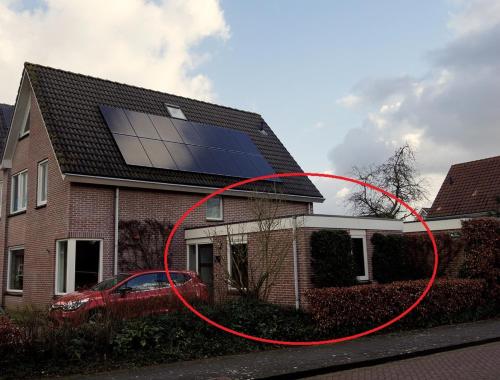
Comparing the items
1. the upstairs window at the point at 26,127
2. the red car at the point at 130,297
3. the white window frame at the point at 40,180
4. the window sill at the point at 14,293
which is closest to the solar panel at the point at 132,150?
the white window frame at the point at 40,180

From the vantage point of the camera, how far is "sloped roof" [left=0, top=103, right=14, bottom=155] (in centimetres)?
2265

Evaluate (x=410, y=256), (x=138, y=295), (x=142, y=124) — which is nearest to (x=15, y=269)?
(x=142, y=124)

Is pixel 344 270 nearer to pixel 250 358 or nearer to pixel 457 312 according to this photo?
pixel 457 312

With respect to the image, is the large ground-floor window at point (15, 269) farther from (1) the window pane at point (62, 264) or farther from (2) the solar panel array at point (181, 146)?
(2) the solar panel array at point (181, 146)

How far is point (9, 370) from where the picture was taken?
838 centimetres

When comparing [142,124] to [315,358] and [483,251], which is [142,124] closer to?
[315,358]

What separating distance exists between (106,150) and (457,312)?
1205 cm

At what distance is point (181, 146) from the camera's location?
19.3 m

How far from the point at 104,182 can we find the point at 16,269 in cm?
613

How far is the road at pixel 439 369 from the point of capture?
8.55 metres

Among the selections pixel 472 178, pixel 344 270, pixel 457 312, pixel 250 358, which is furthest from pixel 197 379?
pixel 472 178

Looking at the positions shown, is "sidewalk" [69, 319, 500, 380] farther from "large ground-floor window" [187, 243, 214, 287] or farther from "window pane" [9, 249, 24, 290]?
"window pane" [9, 249, 24, 290]

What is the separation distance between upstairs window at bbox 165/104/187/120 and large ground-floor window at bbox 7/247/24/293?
7.93m

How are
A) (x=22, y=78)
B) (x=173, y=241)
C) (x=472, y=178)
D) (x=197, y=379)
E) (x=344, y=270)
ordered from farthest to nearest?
(x=472, y=178), (x=22, y=78), (x=173, y=241), (x=344, y=270), (x=197, y=379)
